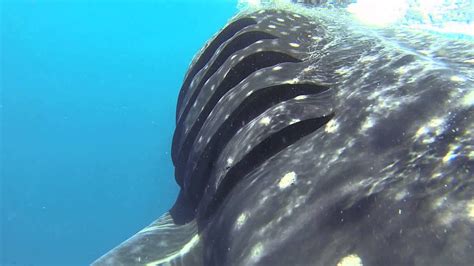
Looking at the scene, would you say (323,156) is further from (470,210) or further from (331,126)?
(470,210)

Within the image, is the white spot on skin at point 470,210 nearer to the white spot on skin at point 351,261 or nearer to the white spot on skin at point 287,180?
the white spot on skin at point 351,261

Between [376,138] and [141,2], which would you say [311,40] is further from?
[141,2]

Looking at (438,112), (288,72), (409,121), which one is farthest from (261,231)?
(288,72)

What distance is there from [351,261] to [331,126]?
0.90 meters

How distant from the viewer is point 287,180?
2.24m

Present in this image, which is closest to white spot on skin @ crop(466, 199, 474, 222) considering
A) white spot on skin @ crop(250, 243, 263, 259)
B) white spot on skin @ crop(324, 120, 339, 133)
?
white spot on skin @ crop(324, 120, 339, 133)

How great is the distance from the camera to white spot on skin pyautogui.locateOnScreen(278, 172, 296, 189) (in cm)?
221

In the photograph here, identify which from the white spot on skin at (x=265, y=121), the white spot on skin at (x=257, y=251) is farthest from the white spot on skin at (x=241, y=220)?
the white spot on skin at (x=265, y=121)

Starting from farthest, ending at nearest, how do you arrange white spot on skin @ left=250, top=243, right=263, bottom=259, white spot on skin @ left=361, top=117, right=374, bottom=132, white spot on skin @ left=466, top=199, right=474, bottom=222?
white spot on skin @ left=361, top=117, right=374, bottom=132
white spot on skin @ left=250, top=243, right=263, bottom=259
white spot on skin @ left=466, top=199, right=474, bottom=222

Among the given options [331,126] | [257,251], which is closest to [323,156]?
[331,126]

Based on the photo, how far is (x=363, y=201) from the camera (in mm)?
1858

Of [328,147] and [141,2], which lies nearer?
[328,147]

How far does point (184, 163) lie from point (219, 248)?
146cm

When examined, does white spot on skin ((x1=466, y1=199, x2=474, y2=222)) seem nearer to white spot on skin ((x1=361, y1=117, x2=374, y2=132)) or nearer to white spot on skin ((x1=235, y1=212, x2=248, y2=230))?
white spot on skin ((x1=361, y1=117, x2=374, y2=132))
